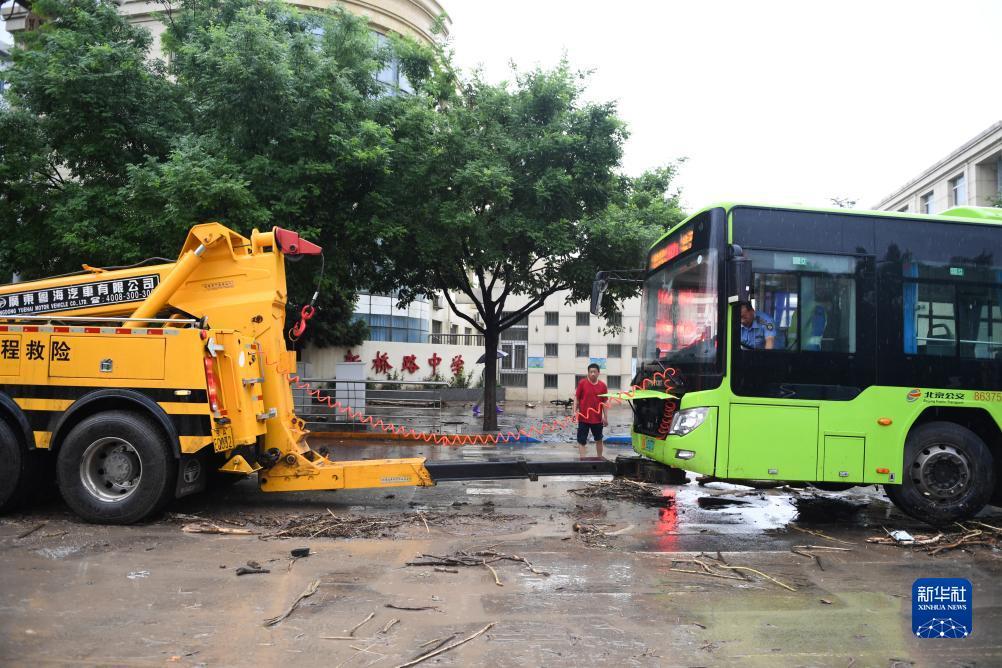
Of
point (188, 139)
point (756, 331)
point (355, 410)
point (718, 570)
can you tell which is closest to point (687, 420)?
point (756, 331)

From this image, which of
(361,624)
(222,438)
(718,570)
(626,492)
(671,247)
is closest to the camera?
(361,624)

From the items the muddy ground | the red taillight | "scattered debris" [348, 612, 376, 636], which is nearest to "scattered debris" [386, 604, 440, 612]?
the muddy ground

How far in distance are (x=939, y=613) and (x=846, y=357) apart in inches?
122

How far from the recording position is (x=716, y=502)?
8.79m

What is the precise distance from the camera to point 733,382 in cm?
Answer: 679

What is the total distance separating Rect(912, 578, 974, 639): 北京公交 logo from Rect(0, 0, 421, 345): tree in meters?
9.99

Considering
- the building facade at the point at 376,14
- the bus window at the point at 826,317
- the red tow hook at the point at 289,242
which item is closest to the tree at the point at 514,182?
the red tow hook at the point at 289,242

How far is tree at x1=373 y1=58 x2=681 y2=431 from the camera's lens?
44.6 feet

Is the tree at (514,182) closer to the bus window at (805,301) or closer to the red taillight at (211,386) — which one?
the red taillight at (211,386)

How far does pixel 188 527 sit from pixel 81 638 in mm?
2714

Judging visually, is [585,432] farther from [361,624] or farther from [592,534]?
[361,624]

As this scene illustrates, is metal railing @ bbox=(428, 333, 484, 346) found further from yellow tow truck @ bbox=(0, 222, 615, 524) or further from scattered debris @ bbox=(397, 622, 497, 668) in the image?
scattered debris @ bbox=(397, 622, 497, 668)

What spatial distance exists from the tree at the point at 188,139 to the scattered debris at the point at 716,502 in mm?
7588

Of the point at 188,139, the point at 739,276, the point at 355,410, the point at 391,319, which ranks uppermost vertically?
the point at 188,139
